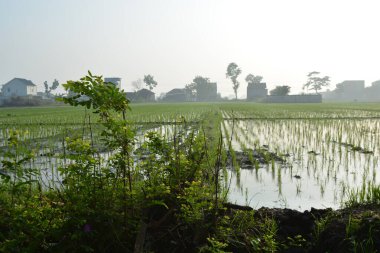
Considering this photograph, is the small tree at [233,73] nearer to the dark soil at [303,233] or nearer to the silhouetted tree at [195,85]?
the silhouetted tree at [195,85]

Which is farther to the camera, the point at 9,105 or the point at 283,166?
the point at 9,105

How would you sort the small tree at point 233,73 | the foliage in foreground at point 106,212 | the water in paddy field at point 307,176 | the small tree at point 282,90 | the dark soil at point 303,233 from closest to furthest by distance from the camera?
the foliage in foreground at point 106,212 < the dark soil at point 303,233 < the water in paddy field at point 307,176 < the small tree at point 282,90 < the small tree at point 233,73

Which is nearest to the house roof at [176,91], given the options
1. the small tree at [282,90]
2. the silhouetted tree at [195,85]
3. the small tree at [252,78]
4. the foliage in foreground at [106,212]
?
the silhouetted tree at [195,85]

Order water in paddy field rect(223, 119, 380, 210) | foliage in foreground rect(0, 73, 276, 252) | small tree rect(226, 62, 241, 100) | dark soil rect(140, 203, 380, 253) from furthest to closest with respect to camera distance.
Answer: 1. small tree rect(226, 62, 241, 100)
2. water in paddy field rect(223, 119, 380, 210)
3. dark soil rect(140, 203, 380, 253)
4. foliage in foreground rect(0, 73, 276, 252)

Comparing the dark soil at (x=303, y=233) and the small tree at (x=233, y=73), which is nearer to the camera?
the dark soil at (x=303, y=233)

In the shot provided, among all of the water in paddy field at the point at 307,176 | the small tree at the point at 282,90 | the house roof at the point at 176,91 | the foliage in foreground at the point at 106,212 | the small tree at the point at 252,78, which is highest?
the small tree at the point at 252,78

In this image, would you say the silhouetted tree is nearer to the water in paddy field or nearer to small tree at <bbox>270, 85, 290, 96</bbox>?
small tree at <bbox>270, 85, 290, 96</bbox>

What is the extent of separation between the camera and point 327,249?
2.87 m

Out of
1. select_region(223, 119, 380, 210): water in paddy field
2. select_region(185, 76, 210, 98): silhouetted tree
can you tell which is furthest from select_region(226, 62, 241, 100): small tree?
select_region(223, 119, 380, 210): water in paddy field

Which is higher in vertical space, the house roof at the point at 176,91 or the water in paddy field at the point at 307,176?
the house roof at the point at 176,91

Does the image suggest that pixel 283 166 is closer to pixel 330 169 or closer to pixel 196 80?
pixel 330 169

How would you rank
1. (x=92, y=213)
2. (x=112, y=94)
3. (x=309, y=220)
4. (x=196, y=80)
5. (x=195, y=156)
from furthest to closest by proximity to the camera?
(x=196, y=80) < (x=195, y=156) < (x=309, y=220) < (x=92, y=213) < (x=112, y=94)

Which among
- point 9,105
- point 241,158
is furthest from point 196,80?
point 241,158

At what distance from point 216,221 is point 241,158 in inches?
172
